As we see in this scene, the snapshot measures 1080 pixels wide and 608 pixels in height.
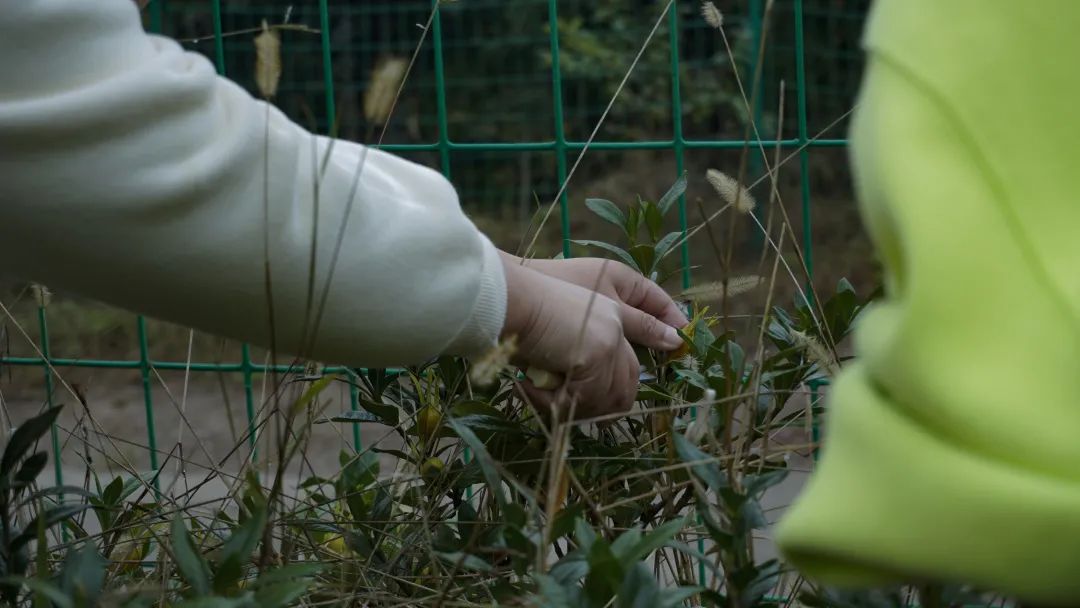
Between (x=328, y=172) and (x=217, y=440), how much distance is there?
2621mm

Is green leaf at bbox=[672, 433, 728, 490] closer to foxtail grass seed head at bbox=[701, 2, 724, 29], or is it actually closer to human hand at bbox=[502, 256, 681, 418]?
human hand at bbox=[502, 256, 681, 418]

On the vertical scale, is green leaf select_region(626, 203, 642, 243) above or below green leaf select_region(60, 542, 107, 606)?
above

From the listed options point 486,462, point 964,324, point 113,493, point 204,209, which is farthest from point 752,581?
point 113,493

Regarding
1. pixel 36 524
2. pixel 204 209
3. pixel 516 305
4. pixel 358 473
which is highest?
pixel 204 209

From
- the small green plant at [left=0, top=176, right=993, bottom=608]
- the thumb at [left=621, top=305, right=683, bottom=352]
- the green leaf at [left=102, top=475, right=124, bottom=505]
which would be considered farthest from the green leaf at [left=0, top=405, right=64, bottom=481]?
the thumb at [left=621, top=305, right=683, bottom=352]

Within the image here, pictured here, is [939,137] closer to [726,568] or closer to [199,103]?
[726,568]

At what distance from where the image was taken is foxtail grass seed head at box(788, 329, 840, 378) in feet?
3.13

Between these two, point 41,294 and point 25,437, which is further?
point 41,294

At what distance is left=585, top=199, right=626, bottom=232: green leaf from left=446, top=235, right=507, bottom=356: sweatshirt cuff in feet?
0.97

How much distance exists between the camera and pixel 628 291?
3.57 ft

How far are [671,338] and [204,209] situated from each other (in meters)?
→ 0.43

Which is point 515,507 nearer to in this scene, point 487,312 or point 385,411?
point 487,312

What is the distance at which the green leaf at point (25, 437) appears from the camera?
88cm

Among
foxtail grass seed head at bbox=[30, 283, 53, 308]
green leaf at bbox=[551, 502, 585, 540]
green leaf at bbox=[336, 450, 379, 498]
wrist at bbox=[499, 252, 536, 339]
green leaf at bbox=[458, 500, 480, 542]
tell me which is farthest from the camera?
foxtail grass seed head at bbox=[30, 283, 53, 308]
